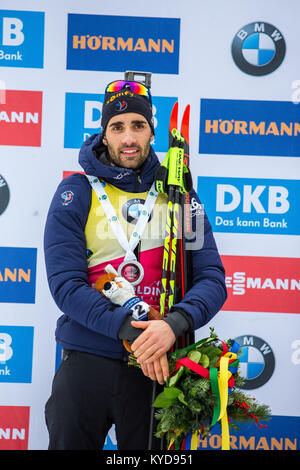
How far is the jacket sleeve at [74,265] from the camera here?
176cm

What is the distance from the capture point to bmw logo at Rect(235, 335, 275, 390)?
9.23 ft

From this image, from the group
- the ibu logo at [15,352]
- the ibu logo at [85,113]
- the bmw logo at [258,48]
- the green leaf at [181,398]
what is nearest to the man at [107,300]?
the green leaf at [181,398]

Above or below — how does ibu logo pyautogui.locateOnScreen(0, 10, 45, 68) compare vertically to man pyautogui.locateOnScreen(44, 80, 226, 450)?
above

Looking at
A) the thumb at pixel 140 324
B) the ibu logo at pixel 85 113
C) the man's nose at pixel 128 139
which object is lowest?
the thumb at pixel 140 324

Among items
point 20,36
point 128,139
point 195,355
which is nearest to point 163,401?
point 195,355

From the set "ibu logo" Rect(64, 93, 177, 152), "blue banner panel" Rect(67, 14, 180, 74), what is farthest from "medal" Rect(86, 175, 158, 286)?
"blue banner panel" Rect(67, 14, 180, 74)

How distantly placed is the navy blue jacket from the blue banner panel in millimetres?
861

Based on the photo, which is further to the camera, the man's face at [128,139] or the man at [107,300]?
the man's face at [128,139]

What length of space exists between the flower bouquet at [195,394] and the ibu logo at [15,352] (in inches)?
48.8

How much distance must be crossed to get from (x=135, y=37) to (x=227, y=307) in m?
1.59

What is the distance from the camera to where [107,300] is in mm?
1812

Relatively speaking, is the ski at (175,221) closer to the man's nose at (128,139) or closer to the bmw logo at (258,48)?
the man's nose at (128,139)

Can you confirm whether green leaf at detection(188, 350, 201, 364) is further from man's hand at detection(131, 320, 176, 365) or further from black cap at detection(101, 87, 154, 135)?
black cap at detection(101, 87, 154, 135)

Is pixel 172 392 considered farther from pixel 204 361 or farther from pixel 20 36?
pixel 20 36
